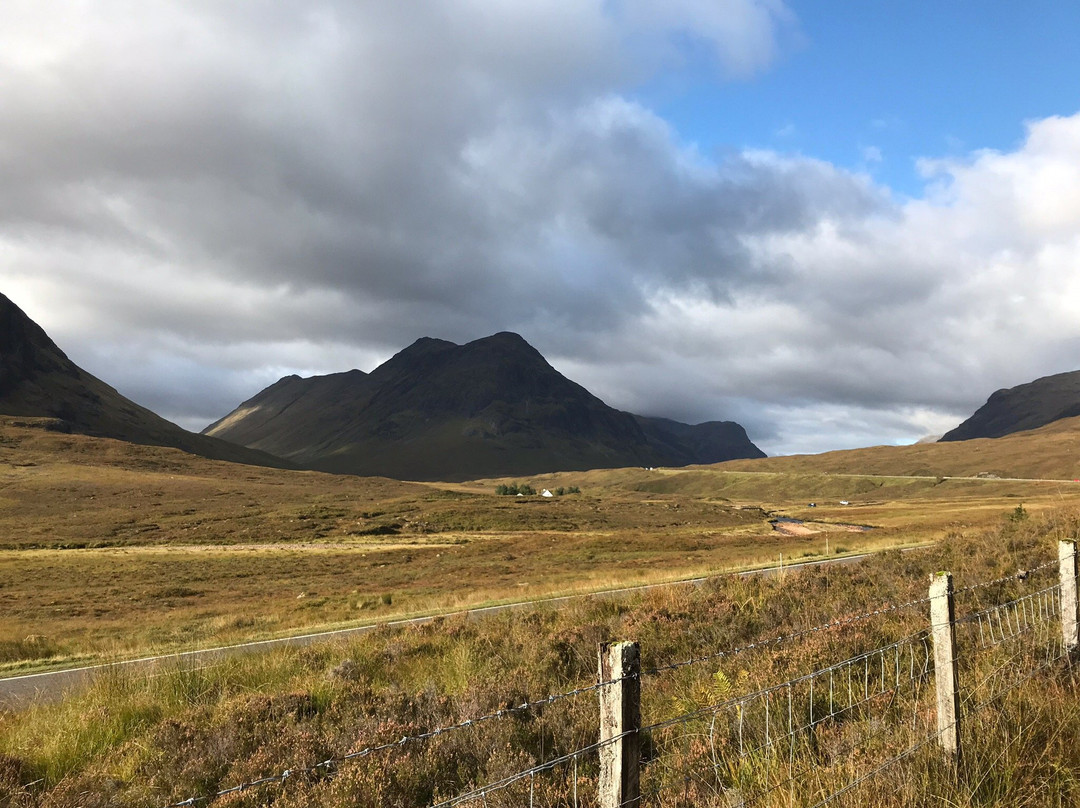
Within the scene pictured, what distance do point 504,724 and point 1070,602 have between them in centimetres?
645

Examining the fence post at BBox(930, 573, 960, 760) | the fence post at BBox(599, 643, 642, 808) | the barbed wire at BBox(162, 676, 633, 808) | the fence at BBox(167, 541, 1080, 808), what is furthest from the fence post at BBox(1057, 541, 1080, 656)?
the fence post at BBox(599, 643, 642, 808)

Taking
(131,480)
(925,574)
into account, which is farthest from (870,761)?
(131,480)

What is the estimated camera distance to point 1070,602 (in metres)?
7.24

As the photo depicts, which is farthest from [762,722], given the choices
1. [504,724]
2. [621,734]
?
[621,734]

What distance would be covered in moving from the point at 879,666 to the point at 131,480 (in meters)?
142

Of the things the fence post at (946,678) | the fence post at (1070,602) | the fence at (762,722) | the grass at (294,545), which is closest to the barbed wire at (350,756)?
the fence at (762,722)

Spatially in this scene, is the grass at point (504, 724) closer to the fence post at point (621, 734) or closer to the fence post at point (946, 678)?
the fence post at point (946, 678)

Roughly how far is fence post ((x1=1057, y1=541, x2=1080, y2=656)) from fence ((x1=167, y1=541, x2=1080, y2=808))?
0.04ft

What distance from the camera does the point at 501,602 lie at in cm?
2230

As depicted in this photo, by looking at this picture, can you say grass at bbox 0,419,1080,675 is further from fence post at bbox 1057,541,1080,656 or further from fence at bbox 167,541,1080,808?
fence post at bbox 1057,541,1080,656

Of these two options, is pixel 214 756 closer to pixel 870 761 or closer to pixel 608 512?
pixel 870 761

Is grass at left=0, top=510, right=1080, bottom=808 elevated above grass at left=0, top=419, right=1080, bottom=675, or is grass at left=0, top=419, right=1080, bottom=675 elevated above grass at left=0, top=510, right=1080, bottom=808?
grass at left=0, top=510, right=1080, bottom=808

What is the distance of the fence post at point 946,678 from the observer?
185 inches

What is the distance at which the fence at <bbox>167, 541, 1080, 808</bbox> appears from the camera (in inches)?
160
